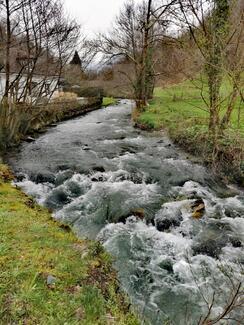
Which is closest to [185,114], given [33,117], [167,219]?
[33,117]

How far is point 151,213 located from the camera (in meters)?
6.36

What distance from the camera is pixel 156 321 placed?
3.61m

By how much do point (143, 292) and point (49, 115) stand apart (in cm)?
1361

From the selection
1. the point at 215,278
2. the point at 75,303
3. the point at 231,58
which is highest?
the point at 231,58

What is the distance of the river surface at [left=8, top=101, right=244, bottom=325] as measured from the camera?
419 centimetres

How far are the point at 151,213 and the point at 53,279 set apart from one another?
3.33m

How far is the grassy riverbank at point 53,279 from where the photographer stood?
290cm

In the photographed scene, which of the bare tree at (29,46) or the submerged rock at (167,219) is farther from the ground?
the bare tree at (29,46)

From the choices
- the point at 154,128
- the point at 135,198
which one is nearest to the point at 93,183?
the point at 135,198

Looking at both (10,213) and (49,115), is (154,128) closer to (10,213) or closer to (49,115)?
(49,115)

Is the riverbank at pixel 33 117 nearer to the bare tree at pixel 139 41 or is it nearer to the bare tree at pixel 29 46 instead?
the bare tree at pixel 29 46

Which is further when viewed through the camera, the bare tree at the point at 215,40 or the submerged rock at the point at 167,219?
the bare tree at the point at 215,40

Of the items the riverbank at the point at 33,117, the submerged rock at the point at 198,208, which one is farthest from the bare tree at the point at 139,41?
the submerged rock at the point at 198,208

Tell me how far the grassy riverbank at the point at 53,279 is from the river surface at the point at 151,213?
24.3 inches
